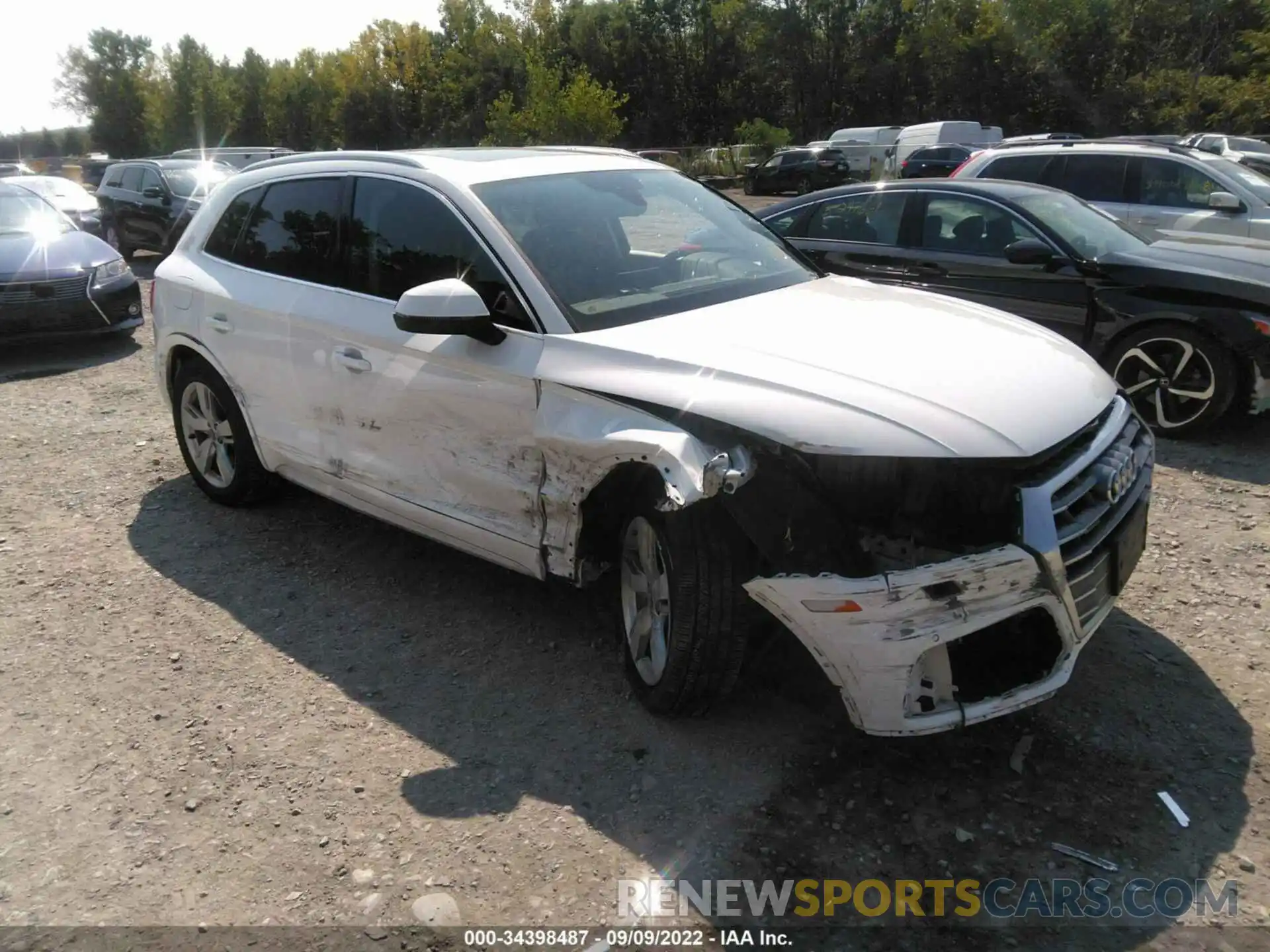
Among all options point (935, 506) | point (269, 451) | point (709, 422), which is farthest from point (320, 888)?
point (269, 451)

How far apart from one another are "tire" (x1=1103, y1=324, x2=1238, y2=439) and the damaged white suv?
8.73ft

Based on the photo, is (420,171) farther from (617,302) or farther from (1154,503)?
(1154,503)

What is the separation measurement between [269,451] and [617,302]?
210 cm

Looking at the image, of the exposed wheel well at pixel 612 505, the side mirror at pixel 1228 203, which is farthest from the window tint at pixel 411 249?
the side mirror at pixel 1228 203

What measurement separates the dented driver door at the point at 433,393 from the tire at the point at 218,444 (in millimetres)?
962

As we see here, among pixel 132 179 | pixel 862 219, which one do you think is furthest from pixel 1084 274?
pixel 132 179

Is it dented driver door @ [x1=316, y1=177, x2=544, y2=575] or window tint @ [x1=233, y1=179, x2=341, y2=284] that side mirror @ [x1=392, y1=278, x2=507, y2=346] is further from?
window tint @ [x1=233, y1=179, x2=341, y2=284]

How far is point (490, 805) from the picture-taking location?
9.65ft

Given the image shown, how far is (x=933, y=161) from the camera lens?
24766 millimetres

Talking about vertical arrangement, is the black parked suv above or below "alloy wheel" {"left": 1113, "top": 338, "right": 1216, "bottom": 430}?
above

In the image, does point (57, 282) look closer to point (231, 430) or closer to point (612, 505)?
point (231, 430)

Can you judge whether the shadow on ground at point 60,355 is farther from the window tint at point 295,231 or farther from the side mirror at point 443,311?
the side mirror at point 443,311

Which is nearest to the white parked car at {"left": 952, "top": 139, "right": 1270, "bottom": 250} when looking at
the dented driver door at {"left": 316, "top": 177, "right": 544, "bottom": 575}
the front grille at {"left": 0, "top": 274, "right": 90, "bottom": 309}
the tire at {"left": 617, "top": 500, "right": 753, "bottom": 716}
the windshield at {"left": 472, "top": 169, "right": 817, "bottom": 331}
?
the windshield at {"left": 472, "top": 169, "right": 817, "bottom": 331}

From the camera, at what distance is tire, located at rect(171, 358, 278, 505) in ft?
16.0
